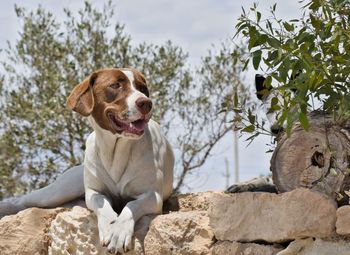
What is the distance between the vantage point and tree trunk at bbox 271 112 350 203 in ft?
13.7

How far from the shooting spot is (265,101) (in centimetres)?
474

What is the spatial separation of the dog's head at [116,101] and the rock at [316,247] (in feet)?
4.02

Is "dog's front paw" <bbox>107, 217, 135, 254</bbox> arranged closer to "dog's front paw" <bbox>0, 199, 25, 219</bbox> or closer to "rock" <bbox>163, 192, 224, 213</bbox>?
"rock" <bbox>163, 192, 224, 213</bbox>

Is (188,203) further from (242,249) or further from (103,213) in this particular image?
(242,249)

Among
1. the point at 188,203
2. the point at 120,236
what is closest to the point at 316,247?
the point at 120,236

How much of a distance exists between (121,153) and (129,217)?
501mm

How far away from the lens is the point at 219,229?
4.47m

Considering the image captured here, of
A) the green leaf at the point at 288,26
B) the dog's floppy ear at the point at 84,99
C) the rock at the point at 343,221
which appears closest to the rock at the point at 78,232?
the dog's floppy ear at the point at 84,99

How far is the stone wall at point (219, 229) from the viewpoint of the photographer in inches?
159

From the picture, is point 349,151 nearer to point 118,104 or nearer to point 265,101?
point 265,101

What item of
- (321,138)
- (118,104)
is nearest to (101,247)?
(118,104)

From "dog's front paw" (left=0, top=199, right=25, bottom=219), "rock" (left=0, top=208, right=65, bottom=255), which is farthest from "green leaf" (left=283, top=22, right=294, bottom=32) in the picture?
"dog's front paw" (left=0, top=199, right=25, bottom=219)

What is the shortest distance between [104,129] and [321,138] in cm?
143

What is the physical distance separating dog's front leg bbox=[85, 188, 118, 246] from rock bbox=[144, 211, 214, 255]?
224 millimetres
